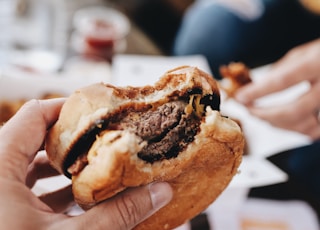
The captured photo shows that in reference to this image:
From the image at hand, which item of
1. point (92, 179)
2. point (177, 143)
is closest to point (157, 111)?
point (177, 143)

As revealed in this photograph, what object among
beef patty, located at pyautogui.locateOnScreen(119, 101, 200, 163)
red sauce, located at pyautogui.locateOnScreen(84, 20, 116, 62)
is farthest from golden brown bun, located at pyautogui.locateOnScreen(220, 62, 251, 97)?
beef patty, located at pyautogui.locateOnScreen(119, 101, 200, 163)

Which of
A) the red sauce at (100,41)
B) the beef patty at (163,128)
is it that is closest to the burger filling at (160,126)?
the beef patty at (163,128)

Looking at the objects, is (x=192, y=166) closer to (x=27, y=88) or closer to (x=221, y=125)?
(x=221, y=125)

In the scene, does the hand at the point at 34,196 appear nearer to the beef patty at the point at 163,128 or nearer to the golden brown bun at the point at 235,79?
the beef patty at the point at 163,128

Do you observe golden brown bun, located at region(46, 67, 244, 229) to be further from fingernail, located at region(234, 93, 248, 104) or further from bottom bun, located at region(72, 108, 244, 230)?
fingernail, located at region(234, 93, 248, 104)

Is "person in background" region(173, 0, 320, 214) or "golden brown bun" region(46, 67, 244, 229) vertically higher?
"golden brown bun" region(46, 67, 244, 229)

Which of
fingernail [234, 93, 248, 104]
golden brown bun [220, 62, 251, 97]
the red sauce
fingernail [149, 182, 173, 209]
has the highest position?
fingernail [149, 182, 173, 209]
